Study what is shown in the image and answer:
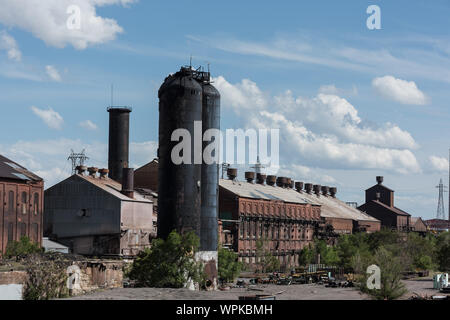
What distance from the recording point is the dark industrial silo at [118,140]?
93938 millimetres

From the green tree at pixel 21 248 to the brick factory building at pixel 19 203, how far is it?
1269mm

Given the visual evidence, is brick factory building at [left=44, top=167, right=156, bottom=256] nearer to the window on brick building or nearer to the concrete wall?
the window on brick building

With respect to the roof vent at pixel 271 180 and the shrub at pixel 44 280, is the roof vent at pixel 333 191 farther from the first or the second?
the shrub at pixel 44 280

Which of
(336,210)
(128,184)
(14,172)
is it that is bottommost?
(336,210)

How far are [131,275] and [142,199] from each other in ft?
68.2

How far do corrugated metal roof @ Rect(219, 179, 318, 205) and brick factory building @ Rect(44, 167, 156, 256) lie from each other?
19.5 m

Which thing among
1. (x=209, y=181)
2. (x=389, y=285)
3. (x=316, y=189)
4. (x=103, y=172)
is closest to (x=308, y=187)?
(x=316, y=189)

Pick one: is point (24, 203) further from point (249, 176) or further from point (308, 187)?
point (308, 187)

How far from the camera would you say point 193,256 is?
186ft

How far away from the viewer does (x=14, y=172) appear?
67875mm

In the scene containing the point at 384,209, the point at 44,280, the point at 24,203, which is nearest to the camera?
the point at 44,280

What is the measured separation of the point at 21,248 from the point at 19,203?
6405mm

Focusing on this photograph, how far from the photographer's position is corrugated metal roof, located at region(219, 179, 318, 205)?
93938 mm

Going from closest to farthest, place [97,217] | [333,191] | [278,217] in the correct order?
1. [97,217]
2. [278,217]
3. [333,191]
